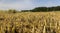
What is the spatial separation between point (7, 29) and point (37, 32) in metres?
0.21

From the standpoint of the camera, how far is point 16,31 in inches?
58.6

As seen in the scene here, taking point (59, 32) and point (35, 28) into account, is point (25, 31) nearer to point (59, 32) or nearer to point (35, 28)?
point (35, 28)

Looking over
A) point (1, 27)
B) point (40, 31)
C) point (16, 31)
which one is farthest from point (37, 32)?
point (1, 27)

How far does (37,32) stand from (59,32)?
0.55ft

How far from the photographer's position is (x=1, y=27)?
60.0 inches

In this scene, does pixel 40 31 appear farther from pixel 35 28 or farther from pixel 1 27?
pixel 1 27

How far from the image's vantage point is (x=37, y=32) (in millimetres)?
1464

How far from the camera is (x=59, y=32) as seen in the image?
1519 mm

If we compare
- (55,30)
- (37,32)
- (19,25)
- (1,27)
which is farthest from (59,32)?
(1,27)

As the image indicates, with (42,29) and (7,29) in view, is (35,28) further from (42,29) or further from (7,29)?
(7,29)

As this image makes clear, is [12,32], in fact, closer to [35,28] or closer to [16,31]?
[16,31]

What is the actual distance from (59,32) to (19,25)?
0.29 meters

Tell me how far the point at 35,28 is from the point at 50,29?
0.11 metres

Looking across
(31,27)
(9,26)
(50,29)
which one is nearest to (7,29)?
(9,26)
